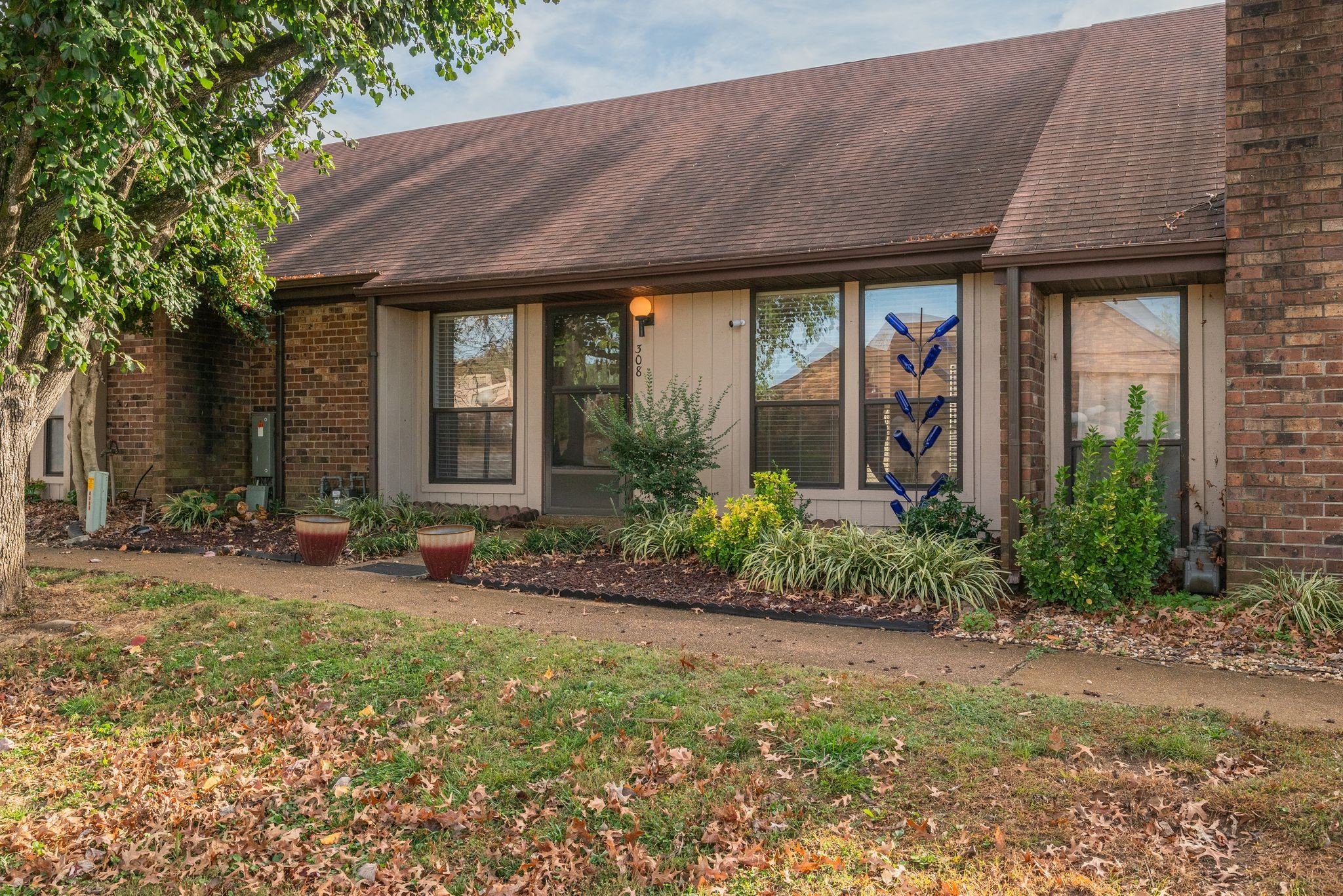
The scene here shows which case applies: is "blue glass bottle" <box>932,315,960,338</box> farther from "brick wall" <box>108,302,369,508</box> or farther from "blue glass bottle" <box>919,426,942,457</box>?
"brick wall" <box>108,302,369,508</box>

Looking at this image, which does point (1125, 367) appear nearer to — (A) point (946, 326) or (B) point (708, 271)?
(A) point (946, 326)

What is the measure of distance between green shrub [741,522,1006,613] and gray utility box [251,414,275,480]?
7061 millimetres

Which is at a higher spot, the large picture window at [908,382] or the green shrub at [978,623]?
the large picture window at [908,382]

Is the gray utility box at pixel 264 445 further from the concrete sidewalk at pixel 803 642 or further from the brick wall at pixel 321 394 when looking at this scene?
the concrete sidewalk at pixel 803 642

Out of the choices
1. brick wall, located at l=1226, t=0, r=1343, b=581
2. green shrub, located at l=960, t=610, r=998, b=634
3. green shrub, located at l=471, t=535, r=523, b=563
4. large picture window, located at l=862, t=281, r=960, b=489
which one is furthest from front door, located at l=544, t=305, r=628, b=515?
brick wall, located at l=1226, t=0, r=1343, b=581

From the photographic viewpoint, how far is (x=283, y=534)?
34.3 ft

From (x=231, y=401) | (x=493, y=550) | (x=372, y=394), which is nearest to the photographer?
(x=493, y=550)

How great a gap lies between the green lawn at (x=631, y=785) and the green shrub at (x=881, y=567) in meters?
2.19

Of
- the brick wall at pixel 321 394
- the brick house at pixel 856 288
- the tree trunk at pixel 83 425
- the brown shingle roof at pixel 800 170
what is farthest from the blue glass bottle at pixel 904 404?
the tree trunk at pixel 83 425

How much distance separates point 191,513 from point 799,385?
7.15 metres

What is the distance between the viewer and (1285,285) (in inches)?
258

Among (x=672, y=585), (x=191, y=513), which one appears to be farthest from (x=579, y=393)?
(x=191, y=513)

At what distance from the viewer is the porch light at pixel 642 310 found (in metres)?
9.99

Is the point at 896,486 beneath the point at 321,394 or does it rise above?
beneath
